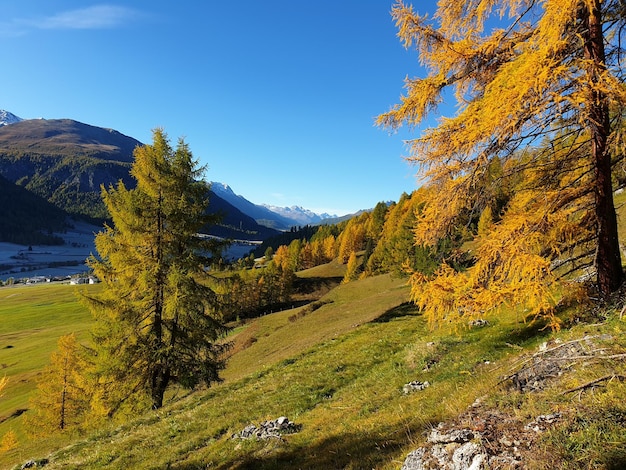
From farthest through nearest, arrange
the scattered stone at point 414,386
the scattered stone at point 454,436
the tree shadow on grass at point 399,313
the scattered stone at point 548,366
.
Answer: the tree shadow on grass at point 399,313
the scattered stone at point 414,386
the scattered stone at point 548,366
the scattered stone at point 454,436

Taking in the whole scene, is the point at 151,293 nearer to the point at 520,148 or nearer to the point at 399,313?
the point at 520,148

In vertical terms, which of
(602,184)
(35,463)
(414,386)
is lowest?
(35,463)

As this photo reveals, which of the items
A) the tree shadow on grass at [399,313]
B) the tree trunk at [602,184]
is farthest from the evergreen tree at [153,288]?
the tree trunk at [602,184]

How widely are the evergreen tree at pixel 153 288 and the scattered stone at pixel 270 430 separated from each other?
901cm

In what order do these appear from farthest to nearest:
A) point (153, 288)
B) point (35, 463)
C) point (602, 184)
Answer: point (153, 288) < point (35, 463) < point (602, 184)

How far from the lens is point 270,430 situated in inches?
395

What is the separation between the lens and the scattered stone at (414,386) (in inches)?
422

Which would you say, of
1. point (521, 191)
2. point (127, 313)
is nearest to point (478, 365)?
point (521, 191)

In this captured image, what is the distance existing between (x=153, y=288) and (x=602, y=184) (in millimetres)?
19030

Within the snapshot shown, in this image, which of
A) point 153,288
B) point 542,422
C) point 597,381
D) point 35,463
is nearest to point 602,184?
point 597,381

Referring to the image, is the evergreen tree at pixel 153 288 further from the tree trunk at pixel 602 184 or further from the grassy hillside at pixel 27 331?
the tree trunk at pixel 602 184

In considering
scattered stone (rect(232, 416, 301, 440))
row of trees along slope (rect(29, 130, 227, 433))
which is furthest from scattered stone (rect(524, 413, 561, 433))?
row of trees along slope (rect(29, 130, 227, 433))

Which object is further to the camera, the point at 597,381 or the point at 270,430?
the point at 270,430

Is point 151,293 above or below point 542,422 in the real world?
below
